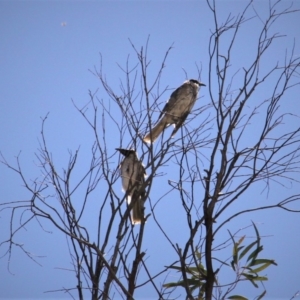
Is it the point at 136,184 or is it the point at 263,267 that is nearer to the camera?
the point at 263,267

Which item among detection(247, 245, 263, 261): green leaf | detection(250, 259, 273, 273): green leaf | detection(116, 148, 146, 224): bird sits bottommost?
detection(250, 259, 273, 273): green leaf

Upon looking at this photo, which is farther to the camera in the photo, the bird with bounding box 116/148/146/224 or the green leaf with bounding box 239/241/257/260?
the green leaf with bounding box 239/241/257/260

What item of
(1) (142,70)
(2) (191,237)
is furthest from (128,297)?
(1) (142,70)

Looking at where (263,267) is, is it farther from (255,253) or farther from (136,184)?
(136,184)

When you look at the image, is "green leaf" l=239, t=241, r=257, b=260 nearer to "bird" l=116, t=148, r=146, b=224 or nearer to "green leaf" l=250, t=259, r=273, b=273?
"green leaf" l=250, t=259, r=273, b=273

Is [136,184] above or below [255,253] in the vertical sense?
above

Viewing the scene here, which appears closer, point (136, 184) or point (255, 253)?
point (255, 253)

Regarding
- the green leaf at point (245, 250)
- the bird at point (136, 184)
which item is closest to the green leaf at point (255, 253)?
the green leaf at point (245, 250)

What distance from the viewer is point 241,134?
2160 millimetres

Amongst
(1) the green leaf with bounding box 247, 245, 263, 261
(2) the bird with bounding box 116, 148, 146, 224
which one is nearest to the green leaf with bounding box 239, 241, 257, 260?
(1) the green leaf with bounding box 247, 245, 263, 261

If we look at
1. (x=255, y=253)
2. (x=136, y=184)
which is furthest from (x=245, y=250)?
(x=136, y=184)

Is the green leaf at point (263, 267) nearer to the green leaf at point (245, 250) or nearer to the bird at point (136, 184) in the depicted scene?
the green leaf at point (245, 250)

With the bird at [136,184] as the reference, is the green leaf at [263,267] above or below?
below

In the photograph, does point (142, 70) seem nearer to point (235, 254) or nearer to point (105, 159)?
point (105, 159)
